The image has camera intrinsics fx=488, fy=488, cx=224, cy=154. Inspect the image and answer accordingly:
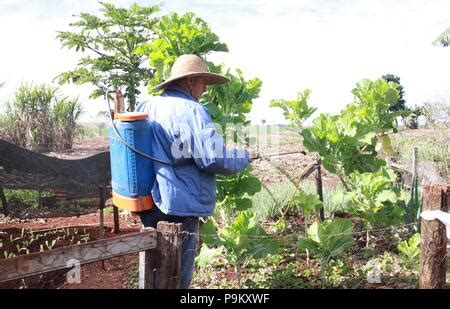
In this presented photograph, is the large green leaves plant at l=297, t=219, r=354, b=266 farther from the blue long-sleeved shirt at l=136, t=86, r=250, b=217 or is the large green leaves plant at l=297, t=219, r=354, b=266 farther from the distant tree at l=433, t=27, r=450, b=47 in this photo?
the distant tree at l=433, t=27, r=450, b=47

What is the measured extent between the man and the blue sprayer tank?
0.06 meters

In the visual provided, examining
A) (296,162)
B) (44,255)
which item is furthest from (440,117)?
(44,255)

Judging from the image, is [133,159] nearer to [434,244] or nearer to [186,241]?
[186,241]

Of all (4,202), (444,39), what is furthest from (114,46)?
(444,39)

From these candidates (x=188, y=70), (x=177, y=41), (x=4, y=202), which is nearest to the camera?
(x=188, y=70)

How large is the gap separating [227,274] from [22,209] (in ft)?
11.6

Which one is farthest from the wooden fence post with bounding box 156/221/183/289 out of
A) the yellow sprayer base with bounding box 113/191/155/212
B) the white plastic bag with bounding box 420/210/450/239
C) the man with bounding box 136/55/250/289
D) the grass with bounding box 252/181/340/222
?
the grass with bounding box 252/181/340/222

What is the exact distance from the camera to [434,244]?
127 inches

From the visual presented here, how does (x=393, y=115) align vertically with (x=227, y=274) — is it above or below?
above

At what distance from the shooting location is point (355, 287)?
153 inches

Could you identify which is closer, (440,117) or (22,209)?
(22,209)

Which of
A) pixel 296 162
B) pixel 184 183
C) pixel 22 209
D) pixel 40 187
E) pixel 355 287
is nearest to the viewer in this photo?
pixel 184 183

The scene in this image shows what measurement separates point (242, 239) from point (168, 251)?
112 cm

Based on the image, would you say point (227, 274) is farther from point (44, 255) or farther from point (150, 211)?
point (44, 255)
